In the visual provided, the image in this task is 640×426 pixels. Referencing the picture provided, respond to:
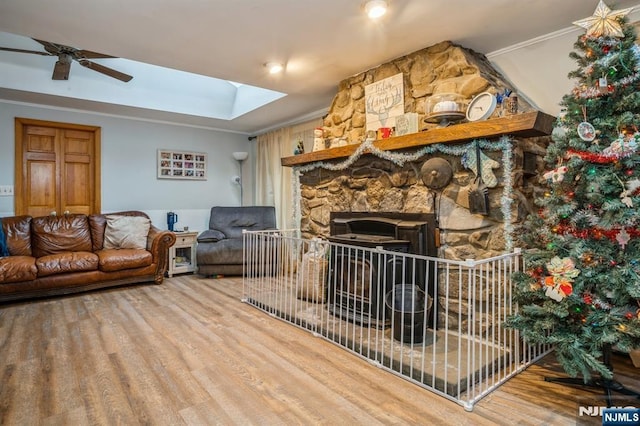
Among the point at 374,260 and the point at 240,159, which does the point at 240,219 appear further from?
the point at 374,260

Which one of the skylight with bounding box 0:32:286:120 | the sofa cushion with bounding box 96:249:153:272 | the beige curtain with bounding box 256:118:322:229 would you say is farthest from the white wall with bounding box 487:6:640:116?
the sofa cushion with bounding box 96:249:153:272

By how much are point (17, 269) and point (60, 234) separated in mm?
818

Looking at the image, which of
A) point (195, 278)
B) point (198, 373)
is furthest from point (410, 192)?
point (195, 278)

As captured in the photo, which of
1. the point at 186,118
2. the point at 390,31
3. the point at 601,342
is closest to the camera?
the point at 601,342

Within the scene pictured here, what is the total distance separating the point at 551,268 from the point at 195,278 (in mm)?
4254

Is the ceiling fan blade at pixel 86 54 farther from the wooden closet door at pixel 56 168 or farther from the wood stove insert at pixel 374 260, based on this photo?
the wood stove insert at pixel 374 260

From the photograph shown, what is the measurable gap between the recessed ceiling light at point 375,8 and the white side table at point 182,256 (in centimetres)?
397

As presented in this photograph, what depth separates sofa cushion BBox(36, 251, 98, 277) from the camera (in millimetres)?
3719

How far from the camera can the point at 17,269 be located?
3.54m

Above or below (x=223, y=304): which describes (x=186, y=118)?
above

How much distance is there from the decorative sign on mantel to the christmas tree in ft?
4.47

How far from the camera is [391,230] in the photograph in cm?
295

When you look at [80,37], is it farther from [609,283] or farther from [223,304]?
[609,283]

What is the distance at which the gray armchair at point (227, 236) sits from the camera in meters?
4.80
